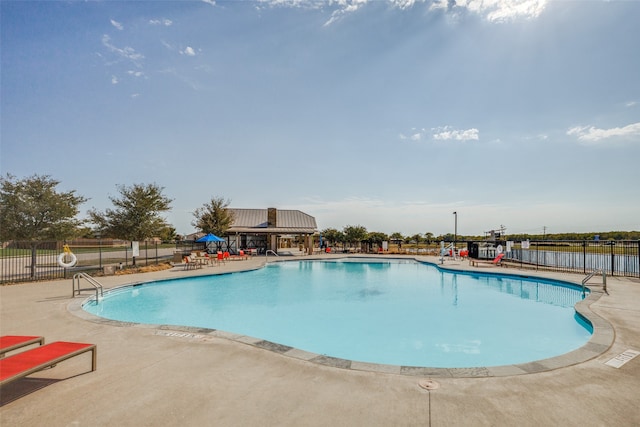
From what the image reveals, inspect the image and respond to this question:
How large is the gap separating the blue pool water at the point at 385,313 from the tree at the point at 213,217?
11.0m

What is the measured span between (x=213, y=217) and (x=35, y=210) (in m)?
14.4

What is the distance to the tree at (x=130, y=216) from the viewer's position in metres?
16.8

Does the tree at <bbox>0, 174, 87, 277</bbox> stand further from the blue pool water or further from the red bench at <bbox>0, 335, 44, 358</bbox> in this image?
the red bench at <bbox>0, 335, 44, 358</bbox>

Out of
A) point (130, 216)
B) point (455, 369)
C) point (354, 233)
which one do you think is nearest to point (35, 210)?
point (130, 216)

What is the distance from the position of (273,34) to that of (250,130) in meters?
5.92

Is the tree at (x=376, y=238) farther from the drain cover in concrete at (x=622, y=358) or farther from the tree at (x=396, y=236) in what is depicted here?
the drain cover in concrete at (x=622, y=358)

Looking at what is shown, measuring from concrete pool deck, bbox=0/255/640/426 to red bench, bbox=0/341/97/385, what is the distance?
36cm

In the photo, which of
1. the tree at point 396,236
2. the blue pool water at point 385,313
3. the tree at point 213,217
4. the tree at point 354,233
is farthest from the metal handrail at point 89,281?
the tree at point 396,236

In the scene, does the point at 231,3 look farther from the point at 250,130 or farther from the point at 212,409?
the point at 212,409

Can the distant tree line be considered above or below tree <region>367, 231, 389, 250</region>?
above

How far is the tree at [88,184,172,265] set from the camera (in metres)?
16.8

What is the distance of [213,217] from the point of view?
2677cm

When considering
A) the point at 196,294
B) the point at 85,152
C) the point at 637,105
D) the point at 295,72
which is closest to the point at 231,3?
the point at 295,72

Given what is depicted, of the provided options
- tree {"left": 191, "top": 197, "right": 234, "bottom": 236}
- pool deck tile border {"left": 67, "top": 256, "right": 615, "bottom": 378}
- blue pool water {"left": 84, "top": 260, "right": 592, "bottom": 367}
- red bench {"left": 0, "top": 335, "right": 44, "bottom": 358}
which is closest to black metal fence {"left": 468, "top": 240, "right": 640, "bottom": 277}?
blue pool water {"left": 84, "top": 260, "right": 592, "bottom": 367}
